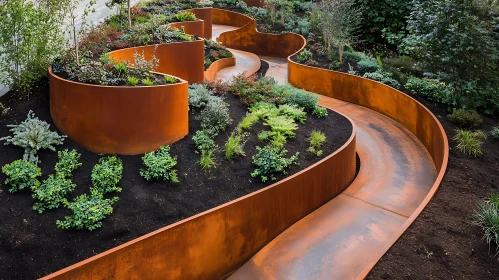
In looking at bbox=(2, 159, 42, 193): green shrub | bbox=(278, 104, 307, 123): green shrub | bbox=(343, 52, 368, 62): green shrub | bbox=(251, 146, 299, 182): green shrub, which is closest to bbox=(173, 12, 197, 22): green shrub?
bbox=(343, 52, 368, 62): green shrub

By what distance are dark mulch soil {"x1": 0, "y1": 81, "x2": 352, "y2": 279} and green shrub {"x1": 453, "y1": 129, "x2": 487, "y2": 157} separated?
259 cm

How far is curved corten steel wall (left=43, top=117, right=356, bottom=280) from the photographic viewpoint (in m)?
4.98

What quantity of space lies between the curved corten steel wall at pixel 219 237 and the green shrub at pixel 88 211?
0.66m

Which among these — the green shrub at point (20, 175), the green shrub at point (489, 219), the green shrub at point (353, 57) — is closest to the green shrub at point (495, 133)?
the green shrub at point (489, 219)

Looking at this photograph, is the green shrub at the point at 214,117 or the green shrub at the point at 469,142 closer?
the green shrub at the point at 214,117

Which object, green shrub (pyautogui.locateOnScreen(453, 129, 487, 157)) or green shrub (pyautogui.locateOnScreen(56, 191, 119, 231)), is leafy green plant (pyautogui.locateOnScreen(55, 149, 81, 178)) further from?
green shrub (pyautogui.locateOnScreen(453, 129, 487, 157))

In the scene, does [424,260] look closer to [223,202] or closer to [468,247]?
[468,247]

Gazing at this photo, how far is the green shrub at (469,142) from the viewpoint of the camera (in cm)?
793

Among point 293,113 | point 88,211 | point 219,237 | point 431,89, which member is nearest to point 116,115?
point 88,211

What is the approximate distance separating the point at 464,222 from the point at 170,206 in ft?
13.5

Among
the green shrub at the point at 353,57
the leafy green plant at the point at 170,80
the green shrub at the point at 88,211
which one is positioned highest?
the leafy green plant at the point at 170,80

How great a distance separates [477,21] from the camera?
9.28 metres

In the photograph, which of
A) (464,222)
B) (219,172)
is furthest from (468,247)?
(219,172)

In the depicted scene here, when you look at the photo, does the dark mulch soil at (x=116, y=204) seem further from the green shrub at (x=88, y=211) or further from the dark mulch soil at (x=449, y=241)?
the dark mulch soil at (x=449, y=241)
